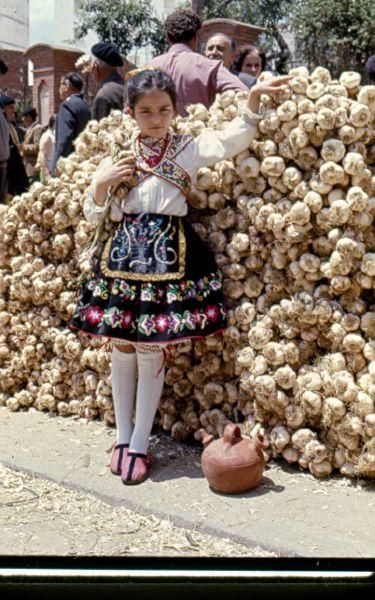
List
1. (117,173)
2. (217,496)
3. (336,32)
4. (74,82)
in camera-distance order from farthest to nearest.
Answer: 1. (336,32)
2. (74,82)
3. (117,173)
4. (217,496)

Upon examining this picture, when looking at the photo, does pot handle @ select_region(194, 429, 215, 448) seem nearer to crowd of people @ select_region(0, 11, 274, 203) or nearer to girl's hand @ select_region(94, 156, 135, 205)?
girl's hand @ select_region(94, 156, 135, 205)

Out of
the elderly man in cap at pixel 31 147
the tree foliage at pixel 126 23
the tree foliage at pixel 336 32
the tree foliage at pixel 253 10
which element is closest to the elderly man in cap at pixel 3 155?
the elderly man in cap at pixel 31 147

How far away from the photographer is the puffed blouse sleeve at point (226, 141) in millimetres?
2893

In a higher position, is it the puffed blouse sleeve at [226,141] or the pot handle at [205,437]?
the puffed blouse sleeve at [226,141]

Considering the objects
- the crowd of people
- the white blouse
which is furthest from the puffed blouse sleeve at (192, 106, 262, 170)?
the crowd of people

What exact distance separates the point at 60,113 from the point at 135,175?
8.92ft

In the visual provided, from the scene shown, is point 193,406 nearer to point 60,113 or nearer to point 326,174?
point 326,174

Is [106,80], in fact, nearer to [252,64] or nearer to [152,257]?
[252,64]

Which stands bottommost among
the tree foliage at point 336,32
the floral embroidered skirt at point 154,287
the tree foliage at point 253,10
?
the floral embroidered skirt at point 154,287

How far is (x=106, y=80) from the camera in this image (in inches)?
203

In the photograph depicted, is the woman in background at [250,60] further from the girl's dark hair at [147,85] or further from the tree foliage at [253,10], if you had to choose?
the tree foliage at [253,10]

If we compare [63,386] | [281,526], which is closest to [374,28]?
[63,386]

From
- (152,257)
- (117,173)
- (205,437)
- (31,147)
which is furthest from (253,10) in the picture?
(205,437)

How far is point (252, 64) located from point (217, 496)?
3.45 m
